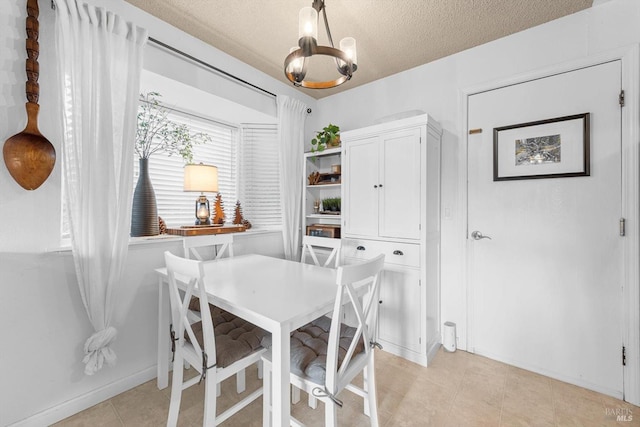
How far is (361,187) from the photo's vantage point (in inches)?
99.0

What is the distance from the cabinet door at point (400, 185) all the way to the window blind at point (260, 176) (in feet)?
4.14

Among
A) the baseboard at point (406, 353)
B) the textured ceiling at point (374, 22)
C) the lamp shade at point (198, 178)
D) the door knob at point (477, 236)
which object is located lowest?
the baseboard at point (406, 353)

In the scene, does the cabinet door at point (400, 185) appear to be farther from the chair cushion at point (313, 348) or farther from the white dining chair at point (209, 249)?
the white dining chair at point (209, 249)

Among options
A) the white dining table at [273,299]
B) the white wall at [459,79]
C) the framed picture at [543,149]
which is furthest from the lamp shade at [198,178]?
the framed picture at [543,149]

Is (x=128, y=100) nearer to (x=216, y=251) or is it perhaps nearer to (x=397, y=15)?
(x=216, y=251)

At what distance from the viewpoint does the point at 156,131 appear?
2.27 meters

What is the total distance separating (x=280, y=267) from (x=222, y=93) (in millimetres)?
1636

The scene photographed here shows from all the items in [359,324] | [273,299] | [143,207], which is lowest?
[359,324]

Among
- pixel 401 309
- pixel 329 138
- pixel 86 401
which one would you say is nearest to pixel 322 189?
pixel 329 138

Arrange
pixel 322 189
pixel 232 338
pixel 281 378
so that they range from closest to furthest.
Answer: pixel 281 378 → pixel 232 338 → pixel 322 189

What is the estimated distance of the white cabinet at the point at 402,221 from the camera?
2.15 m

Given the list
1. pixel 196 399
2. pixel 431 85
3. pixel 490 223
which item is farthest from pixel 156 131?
pixel 490 223

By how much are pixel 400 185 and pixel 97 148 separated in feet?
6.99

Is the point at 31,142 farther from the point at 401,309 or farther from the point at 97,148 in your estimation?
the point at 401,309
